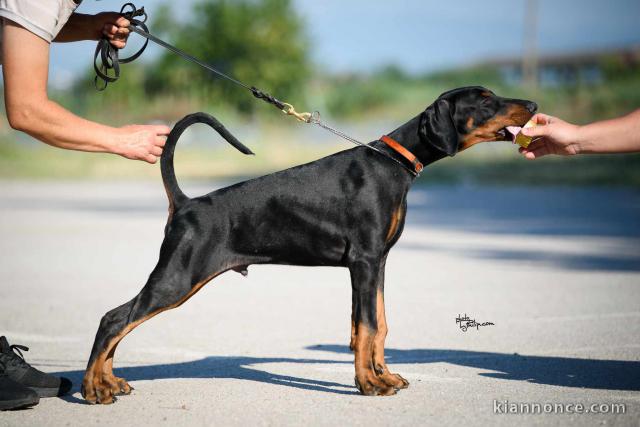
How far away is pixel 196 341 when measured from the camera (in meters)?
6.64

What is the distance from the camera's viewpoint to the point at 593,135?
17.5 ft

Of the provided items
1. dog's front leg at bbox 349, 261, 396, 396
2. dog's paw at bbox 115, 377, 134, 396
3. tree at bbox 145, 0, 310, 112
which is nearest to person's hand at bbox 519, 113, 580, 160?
dog's front leg at bbox 349, 261, 396, 396

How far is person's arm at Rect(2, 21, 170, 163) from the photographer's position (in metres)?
4.47

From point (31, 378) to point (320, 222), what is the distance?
6.09 feet

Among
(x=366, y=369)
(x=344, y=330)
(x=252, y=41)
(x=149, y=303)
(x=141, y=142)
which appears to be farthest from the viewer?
(x=252, y=41)

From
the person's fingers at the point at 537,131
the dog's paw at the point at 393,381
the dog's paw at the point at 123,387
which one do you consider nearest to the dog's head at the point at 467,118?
the person's fingers at the point at 537,131

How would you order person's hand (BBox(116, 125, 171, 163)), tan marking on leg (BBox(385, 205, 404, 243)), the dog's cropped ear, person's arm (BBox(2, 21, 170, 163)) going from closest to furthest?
person's arm (BBox(2, 21, 170, 163))
person's hand (BBox(116, 125, 171, 163))
tan marking on leg (BBox(385, 205, 404, 243))
the dog's cropped ear

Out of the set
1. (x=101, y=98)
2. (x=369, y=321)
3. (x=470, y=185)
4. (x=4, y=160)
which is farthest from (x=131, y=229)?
(x=101, y=98)

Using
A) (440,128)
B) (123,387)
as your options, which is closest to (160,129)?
(123,387)

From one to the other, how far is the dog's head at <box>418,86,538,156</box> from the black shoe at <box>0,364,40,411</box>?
8.57ft

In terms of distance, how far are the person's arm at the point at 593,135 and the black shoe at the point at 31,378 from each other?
3.08m

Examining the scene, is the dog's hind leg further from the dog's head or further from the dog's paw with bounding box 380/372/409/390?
the dog's head

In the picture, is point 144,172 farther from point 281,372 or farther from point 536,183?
point 281,372

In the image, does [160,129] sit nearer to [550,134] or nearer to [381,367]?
[381,367]
